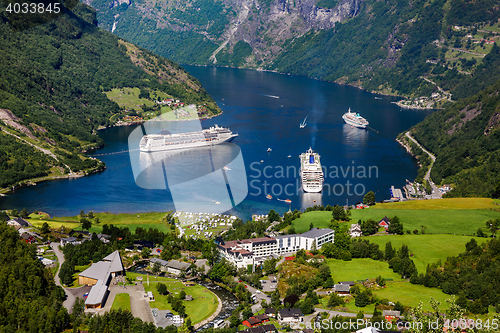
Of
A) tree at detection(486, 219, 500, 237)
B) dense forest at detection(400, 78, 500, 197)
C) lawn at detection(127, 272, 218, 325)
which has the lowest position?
lawn at detection(127, 272, 218, 325)

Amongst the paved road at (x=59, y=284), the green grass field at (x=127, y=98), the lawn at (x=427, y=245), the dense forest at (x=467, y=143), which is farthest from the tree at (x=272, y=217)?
the green grass field at (x=127, y=98)

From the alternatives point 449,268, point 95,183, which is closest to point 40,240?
point 95,183

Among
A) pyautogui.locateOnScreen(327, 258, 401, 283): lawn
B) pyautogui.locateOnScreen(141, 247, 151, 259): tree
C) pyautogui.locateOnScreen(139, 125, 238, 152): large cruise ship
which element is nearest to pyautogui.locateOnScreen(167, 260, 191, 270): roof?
pyautogui.locateOnScreen(141, 247, 151, 259): tree

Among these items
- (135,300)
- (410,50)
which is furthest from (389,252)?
(410,50)

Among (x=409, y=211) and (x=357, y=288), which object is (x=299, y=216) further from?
(x=357, y=288)

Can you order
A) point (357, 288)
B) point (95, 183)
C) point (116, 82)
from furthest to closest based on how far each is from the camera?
point (116, 82) → point (95, 183) → point (357, 288)

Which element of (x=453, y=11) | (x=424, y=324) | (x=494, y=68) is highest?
(x=453, y=11)


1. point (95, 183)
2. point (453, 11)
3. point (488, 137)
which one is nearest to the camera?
point (95, 183)

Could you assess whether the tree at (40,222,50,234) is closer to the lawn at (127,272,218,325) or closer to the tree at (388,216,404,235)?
the lawn at (127,272,218,325)
